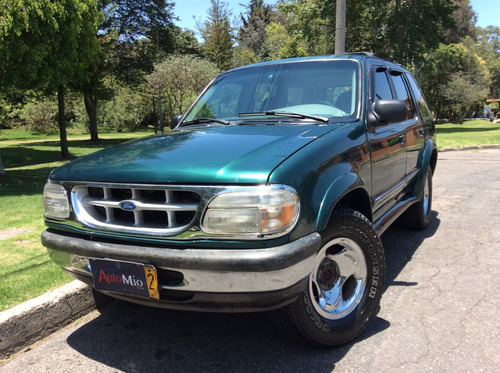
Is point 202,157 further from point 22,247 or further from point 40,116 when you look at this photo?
point 40,116

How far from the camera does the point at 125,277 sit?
219 centimetres

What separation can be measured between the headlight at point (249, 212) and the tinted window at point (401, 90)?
2655 mm

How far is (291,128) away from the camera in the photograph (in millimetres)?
2758

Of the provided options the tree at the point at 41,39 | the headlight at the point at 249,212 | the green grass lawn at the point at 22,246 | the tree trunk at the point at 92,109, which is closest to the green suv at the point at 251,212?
the headlight at the point at 249,212

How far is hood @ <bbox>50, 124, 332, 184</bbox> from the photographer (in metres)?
2.08

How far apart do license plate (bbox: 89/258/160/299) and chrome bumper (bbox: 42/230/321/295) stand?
0.04 metres

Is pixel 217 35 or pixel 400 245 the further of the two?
pixel 217 35

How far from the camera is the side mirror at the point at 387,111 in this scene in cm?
298

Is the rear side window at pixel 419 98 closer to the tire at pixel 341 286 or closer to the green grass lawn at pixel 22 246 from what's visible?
the tire at pixel 341 286

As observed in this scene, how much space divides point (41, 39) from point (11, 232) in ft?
16.4

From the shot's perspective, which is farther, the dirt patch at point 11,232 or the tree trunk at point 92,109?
the tree trunk at point 92,109

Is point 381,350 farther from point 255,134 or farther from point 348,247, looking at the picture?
point 255,134

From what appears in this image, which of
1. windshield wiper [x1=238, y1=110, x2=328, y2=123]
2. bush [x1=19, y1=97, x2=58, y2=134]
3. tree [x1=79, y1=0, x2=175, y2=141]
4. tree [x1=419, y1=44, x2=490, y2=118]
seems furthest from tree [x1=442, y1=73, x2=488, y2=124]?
windshield wiper [x1=238, y1=110, x2=328, y2=123]

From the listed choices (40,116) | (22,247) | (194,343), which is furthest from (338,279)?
(40,116)
